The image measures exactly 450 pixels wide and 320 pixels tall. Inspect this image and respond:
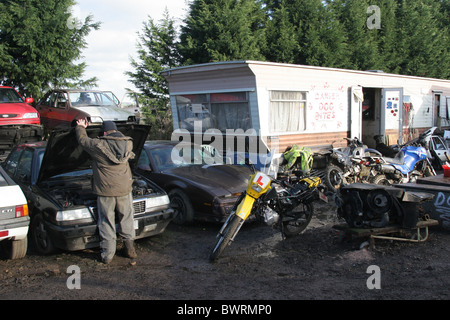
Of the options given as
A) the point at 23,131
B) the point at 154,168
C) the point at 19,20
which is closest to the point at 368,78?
the point at 154,168

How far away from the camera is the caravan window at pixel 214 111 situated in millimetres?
9945

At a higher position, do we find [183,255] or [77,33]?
[77,33]

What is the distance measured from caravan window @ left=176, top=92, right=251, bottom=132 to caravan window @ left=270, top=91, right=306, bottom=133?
682mm

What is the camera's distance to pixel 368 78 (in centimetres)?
1246

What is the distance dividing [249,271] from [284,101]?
625 centimetres

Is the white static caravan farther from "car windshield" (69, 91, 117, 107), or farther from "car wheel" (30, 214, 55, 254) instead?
"car wheel" (30, 214, 55, 254)

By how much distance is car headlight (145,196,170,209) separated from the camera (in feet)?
18.7

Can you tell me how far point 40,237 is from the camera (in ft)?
17.8

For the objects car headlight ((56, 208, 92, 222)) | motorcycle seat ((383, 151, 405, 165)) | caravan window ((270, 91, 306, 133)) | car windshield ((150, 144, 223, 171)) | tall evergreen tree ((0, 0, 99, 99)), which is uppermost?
tall evergreen tree ((0, 0, 99, 99))

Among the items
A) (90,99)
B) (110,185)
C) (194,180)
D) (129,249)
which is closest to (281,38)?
(90,99)

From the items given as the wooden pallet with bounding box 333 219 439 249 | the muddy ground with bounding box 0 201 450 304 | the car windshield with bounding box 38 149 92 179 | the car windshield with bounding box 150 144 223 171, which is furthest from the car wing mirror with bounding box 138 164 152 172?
the wooden pallet with bounding box 333 219 439 249

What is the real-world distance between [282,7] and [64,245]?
1549 centimetres

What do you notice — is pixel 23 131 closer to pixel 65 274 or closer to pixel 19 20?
pixel 19 20

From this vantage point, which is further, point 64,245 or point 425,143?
point 425,143
